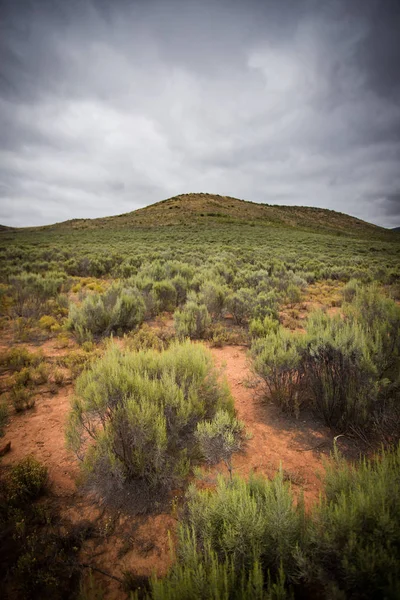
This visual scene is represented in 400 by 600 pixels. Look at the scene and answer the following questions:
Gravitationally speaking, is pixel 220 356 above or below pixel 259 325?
below

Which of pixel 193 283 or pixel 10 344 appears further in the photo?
pixel 193 283

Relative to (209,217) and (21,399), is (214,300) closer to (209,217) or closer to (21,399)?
(21,399)

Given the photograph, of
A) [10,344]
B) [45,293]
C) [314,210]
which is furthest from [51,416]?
[314,210]

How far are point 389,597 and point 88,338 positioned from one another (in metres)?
5.52

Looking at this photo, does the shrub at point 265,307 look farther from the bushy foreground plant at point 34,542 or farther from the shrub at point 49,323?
the bushy foreground plant at point 34,542

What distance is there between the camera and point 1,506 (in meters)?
2.19

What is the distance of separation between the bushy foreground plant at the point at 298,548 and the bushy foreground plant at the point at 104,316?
4.75 m

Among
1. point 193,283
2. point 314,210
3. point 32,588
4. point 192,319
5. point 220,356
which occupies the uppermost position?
point 314,210

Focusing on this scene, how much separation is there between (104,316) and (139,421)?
4.31 metres

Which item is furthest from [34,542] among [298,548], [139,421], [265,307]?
[265,307]

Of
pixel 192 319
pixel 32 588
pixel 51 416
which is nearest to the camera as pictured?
pixel 32 588

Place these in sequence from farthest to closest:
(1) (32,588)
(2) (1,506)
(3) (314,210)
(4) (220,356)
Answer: (3) (314,210) < (4) (220,356) < (2) (1,506) < (1) (32,588)

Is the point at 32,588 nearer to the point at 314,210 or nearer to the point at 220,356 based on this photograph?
the point at 220,356

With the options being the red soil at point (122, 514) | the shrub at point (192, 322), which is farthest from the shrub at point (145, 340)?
the red soil at point (122, 514)
